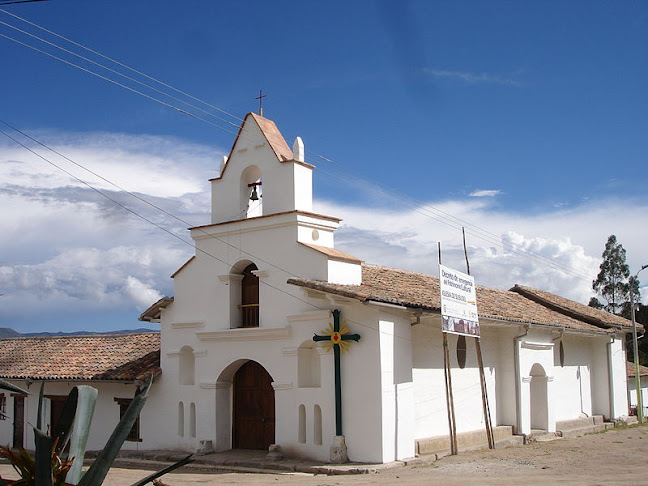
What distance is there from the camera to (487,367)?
20.5 meters

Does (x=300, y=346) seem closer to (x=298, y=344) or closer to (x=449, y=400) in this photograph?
(x=298, y=344)

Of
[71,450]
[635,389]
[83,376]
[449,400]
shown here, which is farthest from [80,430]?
[635,389]

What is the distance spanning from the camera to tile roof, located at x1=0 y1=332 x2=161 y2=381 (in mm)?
20000

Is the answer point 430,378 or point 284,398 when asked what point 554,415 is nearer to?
point 430,378

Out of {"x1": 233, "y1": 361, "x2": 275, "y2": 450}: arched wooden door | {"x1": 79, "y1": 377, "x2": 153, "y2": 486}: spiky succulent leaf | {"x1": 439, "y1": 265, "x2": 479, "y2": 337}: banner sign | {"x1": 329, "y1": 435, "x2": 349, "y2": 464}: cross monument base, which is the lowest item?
{"x1": 329, "y1": 435, "x2": 349, "y2": 464}: cross monument base

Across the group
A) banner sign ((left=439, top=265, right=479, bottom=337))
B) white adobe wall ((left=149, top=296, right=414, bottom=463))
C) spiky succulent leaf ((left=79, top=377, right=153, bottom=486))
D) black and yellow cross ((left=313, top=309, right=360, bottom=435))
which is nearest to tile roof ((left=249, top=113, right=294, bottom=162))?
white adobe wall ((left=149, top=296, right=414, bottom=463))

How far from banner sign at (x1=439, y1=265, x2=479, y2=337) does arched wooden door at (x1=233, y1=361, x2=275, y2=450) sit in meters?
4.90

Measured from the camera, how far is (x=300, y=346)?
16.8 meters

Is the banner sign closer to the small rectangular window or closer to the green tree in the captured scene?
the small rectangular window

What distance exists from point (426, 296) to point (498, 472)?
499 cm

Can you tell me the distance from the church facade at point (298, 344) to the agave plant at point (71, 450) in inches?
417

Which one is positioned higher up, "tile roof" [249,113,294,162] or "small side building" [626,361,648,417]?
"tile roof" [249,113,294,162]

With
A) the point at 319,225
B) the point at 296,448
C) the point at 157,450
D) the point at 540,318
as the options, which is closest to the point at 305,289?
the point at 319,225

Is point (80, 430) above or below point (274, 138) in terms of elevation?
below
